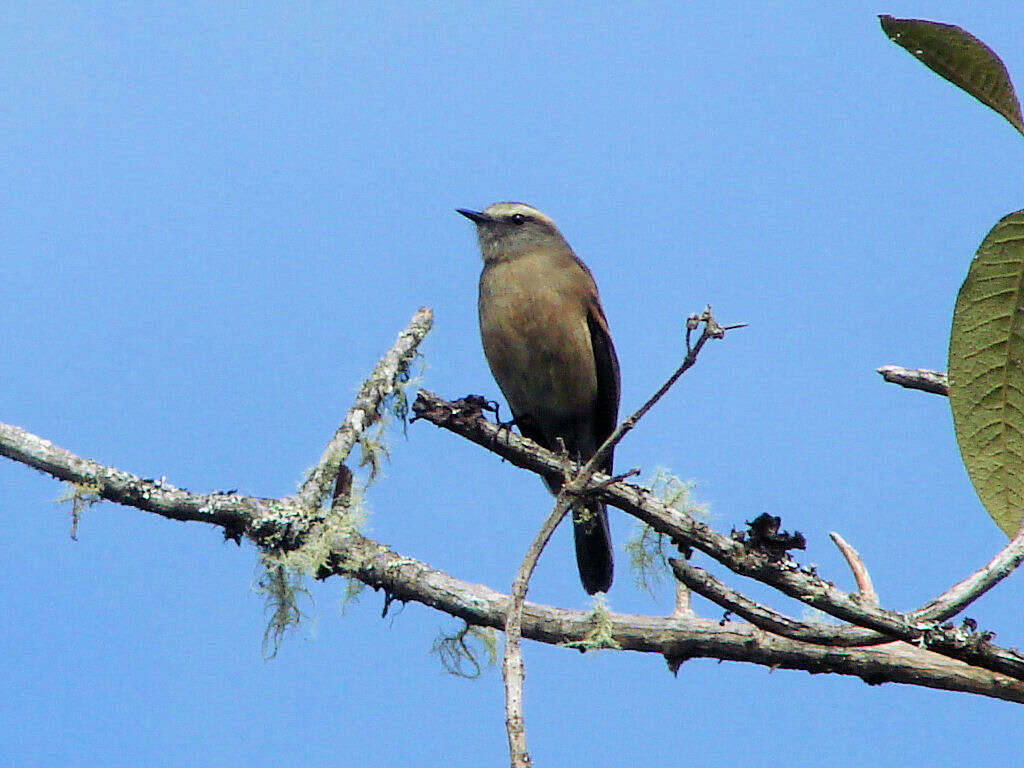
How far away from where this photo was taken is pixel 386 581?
12.1 ft

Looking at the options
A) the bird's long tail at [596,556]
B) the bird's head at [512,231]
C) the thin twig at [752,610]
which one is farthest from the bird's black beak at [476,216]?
the thin twig at [752,610]

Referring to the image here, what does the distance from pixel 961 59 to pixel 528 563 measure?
136 centimetres

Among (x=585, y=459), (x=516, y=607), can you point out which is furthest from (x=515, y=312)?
(x=516, y=607)

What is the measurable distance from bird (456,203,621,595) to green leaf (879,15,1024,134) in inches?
118

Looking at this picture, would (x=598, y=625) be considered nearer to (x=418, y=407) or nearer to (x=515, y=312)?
(x=418, y=407)

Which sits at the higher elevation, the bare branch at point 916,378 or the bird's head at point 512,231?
the bird's head at point 512,231

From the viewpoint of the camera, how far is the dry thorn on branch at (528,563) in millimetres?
1973

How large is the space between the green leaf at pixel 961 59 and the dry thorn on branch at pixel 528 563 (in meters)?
0.70

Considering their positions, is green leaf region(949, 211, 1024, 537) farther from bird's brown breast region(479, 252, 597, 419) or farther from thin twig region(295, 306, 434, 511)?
bird's brown breast region(479, 252, 597, 419)

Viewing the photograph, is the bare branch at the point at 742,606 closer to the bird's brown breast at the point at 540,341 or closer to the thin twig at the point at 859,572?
the thin twig at the point at 859,572

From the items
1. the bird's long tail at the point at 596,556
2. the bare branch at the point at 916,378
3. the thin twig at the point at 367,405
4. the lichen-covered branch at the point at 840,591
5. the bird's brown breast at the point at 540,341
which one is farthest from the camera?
the bird's long tail at the point at 596,556

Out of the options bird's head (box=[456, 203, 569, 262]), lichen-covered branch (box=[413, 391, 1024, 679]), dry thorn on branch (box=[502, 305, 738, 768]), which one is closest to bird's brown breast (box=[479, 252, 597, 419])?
bird's head (box=[456, 203, 569, 262])

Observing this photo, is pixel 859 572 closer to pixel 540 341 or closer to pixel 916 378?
pixel 916 378

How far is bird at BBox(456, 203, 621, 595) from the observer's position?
499 centimetres
